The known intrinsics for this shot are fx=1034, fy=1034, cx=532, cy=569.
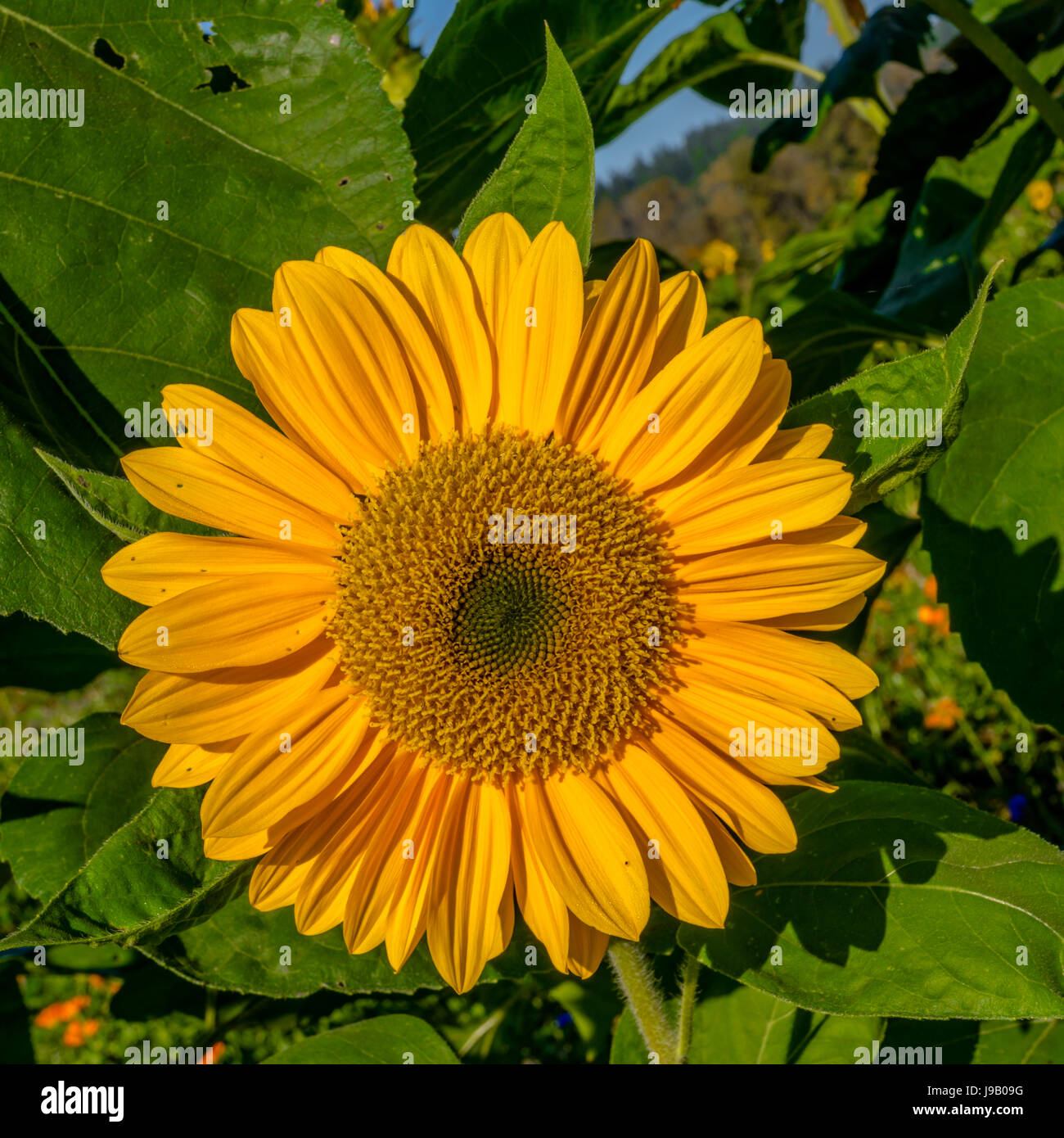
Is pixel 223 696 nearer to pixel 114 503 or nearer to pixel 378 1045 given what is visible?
pixel 114 503

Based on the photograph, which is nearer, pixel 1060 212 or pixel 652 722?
pixel 652 722

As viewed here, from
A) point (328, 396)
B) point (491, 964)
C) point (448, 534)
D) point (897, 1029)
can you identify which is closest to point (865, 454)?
point (448, 534)

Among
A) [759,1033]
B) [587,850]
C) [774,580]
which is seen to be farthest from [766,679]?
[759,1033]

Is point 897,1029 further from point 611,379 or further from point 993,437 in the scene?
point 611,379

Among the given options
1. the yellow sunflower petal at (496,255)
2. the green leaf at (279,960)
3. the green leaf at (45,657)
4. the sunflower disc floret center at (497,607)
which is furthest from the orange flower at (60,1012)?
the yellow sunflower petal at (496,255)

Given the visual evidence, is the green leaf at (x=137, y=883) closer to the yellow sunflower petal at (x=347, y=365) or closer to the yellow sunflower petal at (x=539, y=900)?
the yellow sunflower petal at (x=539, y=900)

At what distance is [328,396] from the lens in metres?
1.58

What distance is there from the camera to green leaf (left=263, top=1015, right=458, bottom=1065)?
7.31ft

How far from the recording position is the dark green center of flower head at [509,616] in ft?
5.68

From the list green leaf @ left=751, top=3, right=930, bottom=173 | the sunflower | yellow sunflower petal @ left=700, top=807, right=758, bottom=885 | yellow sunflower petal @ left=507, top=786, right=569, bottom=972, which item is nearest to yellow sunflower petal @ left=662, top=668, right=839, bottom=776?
the sunflower

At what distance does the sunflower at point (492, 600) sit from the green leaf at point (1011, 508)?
0.76 meters

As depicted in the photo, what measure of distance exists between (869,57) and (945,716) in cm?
290

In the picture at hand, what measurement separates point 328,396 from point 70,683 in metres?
1.38

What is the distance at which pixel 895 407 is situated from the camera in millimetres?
1518
